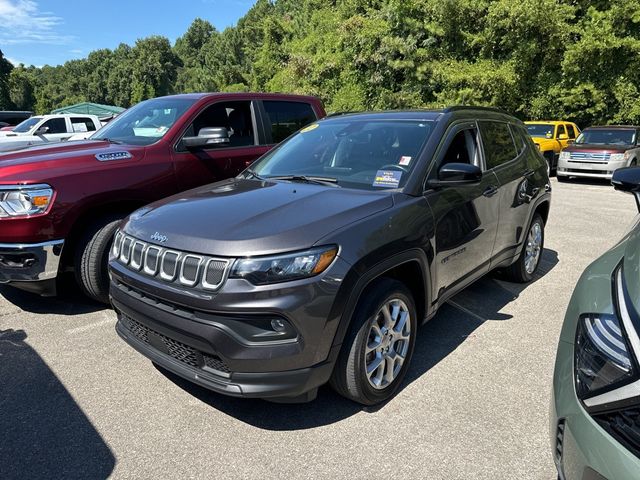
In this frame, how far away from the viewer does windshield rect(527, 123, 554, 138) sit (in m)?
15.6

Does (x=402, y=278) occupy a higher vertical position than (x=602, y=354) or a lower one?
lower

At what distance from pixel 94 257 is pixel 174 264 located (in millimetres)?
1872

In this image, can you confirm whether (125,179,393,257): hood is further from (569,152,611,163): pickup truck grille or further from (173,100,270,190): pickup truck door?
(569,152,611,163): pickup truck grille

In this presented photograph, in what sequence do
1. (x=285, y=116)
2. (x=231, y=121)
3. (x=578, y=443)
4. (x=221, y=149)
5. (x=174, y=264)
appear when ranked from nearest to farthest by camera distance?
1. (x=578, y=443)
2. (x=174, y=264)
3. (x=221, y=149)
4. (x=231, y=121)
5. (x=285, y=116)

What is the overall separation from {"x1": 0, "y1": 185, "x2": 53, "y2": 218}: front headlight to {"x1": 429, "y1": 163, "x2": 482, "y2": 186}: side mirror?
9.87 ft

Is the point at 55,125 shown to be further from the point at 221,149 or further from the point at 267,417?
the point at 267,417

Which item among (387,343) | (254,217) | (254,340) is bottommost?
(387,343)

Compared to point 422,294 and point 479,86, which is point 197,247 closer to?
point 422,294

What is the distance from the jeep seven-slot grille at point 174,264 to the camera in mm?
2367

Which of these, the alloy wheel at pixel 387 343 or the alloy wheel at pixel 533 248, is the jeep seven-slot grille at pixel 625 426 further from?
the alloy wheel at pixel 533 248

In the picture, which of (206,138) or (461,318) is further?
(206,138)

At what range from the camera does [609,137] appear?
45.6ft

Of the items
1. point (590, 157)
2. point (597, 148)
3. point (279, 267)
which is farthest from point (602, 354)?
point (597, 148)

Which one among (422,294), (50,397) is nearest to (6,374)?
(50,397)
